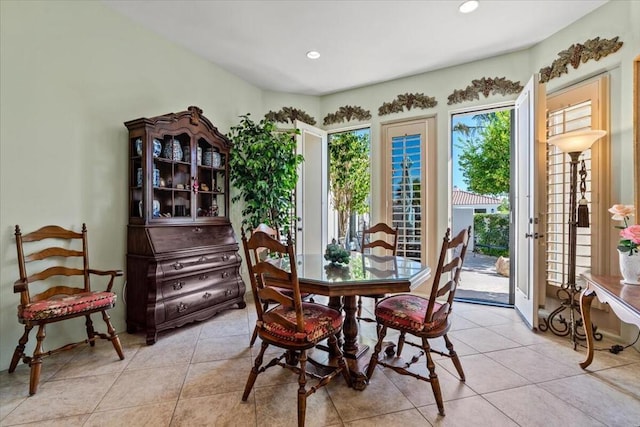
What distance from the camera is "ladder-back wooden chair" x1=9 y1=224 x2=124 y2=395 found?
1.96 metres

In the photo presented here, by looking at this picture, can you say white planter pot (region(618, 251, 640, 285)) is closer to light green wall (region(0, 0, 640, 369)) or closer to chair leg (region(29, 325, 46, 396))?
light green wall (region(0, 0, 640, 369))

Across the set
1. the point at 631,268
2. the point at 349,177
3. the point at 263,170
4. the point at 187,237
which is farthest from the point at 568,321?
the point at 349,177

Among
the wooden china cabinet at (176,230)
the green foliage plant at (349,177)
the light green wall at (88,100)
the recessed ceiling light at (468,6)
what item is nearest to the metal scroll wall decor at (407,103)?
the light green wall at (88,100)

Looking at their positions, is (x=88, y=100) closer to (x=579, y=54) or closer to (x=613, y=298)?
(x=613, y=298)

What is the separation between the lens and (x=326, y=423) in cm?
162

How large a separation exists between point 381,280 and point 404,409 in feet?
2.39

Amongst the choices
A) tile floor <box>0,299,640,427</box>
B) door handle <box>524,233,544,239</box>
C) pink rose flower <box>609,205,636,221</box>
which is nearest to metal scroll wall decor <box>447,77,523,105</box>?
door handle <box>524,233,544,239</box>

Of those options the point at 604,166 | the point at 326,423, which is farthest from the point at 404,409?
the point at 604,166

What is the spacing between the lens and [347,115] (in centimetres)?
454

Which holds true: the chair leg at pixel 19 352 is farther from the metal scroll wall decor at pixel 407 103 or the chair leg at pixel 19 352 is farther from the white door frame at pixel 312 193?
the metal scroll wall decor at pixel 407 103

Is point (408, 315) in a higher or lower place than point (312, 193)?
lower

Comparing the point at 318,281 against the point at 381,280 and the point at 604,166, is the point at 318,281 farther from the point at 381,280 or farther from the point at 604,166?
the point at 604,166

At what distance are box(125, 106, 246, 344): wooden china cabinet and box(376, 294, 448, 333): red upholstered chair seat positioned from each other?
5.98 ft

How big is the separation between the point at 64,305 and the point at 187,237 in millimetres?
1107
